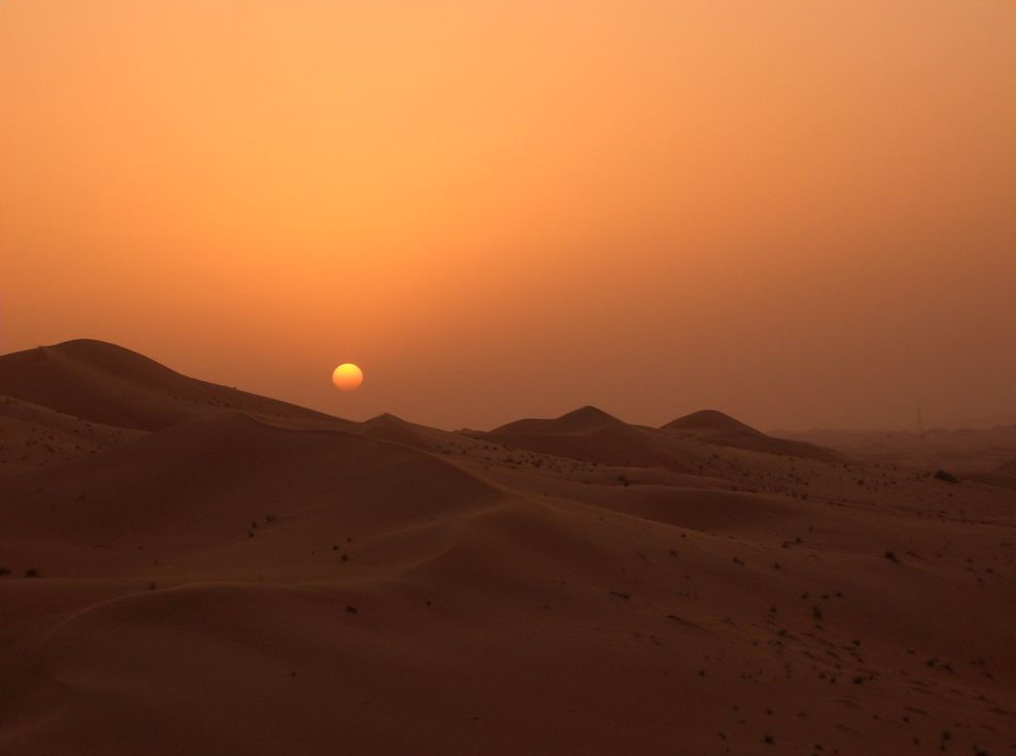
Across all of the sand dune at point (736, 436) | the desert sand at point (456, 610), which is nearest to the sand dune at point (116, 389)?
the desert sand at point (456, 610)

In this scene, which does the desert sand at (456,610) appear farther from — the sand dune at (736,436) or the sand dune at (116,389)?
the sand dune at (736,436)

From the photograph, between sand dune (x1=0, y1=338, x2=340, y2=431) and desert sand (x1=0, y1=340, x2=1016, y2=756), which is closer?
desert sand (x1=0, y1=340, x2=1016, y2=756)

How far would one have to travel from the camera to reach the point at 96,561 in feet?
56.6

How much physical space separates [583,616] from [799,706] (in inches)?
112

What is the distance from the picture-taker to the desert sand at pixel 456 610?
9711mm

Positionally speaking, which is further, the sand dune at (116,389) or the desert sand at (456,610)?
the sand dune at (116,389)

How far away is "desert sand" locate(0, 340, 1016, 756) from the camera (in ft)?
31.9

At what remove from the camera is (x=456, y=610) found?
12656 millimetres

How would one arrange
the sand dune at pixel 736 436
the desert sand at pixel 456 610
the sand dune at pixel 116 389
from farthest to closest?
the sand dune at pixel 736 436, the sand dune at pixel 116 389, the desert sand at pixel 456 610

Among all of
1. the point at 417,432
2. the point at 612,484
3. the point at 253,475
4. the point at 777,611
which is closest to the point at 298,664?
the point at 777,611

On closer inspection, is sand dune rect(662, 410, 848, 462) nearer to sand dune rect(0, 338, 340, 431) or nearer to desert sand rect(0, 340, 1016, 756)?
sand dune rect(0, 338, 340, 431)

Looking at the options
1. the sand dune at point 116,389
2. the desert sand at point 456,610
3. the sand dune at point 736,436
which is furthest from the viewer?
the sand dune at point 736,436

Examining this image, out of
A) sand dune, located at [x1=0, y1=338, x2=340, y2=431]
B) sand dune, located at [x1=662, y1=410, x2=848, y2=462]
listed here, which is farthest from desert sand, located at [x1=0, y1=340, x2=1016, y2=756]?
sand dune, located at [x1=662, y1=410, x2=848, y2=462]

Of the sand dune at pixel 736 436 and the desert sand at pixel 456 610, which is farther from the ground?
the sand dune at pixel 736 436
